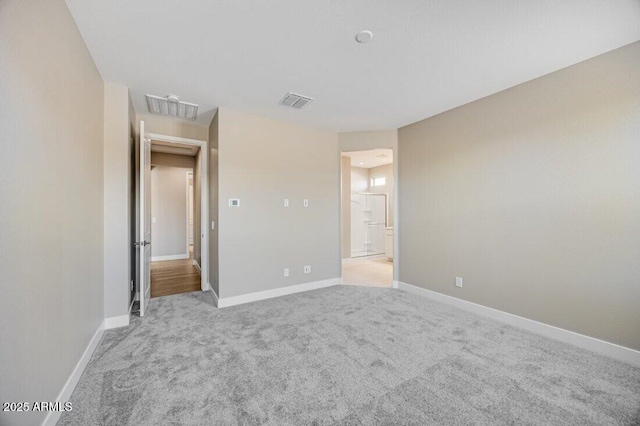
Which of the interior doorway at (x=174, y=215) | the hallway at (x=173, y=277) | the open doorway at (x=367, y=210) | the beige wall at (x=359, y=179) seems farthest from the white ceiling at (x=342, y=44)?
the beige wall at (x=359, y=179)

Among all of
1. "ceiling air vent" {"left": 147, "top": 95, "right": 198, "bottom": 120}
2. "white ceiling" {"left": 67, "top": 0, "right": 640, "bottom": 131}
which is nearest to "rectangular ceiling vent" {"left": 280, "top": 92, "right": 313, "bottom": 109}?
"white ceiling" {"left": 67, "top": 0, "right": 640, "bottom": 131}

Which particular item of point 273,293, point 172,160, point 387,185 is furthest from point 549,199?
point 172,160

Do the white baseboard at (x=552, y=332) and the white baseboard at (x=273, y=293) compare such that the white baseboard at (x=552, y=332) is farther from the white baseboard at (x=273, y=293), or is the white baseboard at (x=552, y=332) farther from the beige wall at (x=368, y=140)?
the beige wall at (x=368, y=140)

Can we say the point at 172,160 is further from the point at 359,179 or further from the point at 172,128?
the point at 359,179

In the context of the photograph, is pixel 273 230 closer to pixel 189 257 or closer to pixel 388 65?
pixel 388 65

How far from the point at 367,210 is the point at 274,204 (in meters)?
4.47

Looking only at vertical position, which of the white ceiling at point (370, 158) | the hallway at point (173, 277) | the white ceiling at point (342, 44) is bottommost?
the hallway at point (173, 277)

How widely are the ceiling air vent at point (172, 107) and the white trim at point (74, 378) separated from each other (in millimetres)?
2724

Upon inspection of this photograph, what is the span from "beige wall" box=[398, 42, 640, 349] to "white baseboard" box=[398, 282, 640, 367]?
0.20 feet

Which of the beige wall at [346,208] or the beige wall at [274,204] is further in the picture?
the beige wall at [346,208]

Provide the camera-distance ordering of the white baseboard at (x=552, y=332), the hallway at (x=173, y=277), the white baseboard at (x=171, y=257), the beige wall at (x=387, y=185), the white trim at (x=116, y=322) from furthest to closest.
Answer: the beige wall at (x=387, y=185) → the white baseboard at (x=171, y=257) → the hallway at (x=173, y=277) → the white trim at (x=116, y=322) → the white baseboard at (x=552, y=332)

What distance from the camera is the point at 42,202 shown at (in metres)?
1.46

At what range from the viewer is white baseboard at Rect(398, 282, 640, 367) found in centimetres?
215

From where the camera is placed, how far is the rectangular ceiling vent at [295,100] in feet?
10.2
